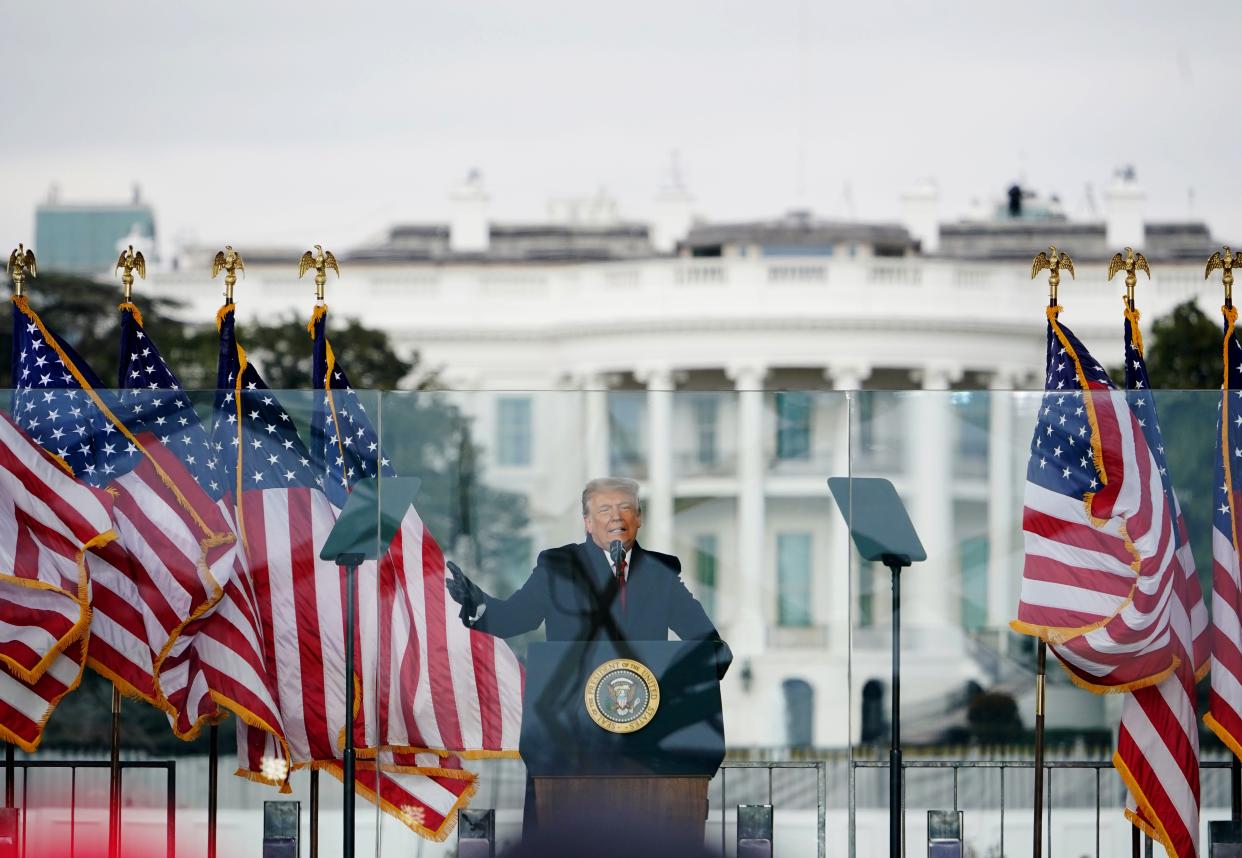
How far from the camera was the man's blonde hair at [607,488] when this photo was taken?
10.3 m

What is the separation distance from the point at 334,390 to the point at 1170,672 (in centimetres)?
394

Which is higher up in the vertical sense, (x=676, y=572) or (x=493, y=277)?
(x=493, y=277)

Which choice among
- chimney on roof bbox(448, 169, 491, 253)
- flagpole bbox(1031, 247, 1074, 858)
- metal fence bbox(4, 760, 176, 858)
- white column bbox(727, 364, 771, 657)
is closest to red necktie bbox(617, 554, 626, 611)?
white column bbox(727, 364, 771, 657)

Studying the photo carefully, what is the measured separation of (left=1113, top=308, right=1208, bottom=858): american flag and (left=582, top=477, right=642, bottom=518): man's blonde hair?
7.43 ft

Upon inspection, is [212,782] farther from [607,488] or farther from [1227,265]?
[1227,265]

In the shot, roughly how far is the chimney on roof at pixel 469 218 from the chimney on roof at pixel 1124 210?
60.9ft

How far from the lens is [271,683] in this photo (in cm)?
1053

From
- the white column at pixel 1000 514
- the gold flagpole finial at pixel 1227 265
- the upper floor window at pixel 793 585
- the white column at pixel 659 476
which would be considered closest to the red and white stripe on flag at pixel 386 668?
the white column at pixel 659 476

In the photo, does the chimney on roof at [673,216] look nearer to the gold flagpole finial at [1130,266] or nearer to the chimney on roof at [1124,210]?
the chimney on roof at [1124,210]

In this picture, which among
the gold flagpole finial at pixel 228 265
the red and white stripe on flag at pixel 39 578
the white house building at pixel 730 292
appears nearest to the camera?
the red and white stripe on flag at pixel 39 578

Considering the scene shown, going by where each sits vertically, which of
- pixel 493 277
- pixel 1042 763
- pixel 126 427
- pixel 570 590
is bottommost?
pixel 1042 763

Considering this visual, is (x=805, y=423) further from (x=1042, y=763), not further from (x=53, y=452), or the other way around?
(x=53, y=452)

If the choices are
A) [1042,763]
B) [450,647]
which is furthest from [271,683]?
[1042,763]

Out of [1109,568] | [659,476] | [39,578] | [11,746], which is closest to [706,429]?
[659,476]
